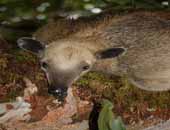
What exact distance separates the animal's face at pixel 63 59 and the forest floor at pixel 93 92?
55mm

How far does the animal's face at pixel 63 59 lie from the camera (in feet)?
12.9

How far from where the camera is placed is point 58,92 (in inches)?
150

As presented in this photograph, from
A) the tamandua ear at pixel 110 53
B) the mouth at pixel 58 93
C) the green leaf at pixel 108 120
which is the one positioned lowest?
the mouth at pixel 58 93

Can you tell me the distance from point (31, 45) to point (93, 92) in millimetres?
518

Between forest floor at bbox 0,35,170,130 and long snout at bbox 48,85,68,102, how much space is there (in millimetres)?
36

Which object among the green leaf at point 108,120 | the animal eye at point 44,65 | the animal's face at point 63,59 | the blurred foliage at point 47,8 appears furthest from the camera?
the blurred foliage at point 47,8

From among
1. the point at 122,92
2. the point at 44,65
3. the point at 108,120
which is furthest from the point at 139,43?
the point at 108,120

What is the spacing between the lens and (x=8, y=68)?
3.96m

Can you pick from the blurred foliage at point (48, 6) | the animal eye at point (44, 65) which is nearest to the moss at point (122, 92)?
the animal eye at point (44, 65)

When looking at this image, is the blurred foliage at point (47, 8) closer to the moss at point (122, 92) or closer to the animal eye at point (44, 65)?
the animal eye at point (44, 65)

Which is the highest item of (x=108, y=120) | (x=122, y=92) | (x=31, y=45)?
(x=31, y=45)

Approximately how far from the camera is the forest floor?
379cm

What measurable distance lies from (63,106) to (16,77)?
1.14 ft

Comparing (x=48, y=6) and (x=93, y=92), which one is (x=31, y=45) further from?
(x=48, y=6)
